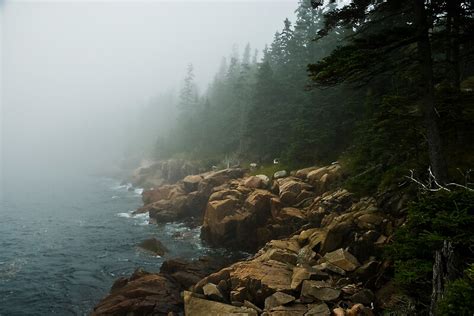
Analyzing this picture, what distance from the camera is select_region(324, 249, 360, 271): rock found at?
1407 cm

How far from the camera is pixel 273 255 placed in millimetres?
16812

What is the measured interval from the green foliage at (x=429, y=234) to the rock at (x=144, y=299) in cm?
1145

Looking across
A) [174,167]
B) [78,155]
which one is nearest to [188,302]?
[174,167]

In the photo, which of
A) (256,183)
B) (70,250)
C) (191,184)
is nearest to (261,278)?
(256,183)

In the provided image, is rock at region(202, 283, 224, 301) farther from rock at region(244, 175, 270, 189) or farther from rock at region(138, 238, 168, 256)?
rock at region(244, 175, 270, 189)

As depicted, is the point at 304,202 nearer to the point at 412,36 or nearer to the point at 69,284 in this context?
the point at 412,36

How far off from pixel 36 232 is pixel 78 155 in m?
147

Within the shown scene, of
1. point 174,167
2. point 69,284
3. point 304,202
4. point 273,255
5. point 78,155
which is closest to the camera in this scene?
point 273,255

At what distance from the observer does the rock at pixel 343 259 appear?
14070 millimetres

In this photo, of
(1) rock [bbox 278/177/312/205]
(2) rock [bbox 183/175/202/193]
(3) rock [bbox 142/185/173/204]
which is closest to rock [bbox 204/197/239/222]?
(1) rock [bbox 278/177/312/205]

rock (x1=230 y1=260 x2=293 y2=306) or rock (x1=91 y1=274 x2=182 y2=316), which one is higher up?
rock (x1=230 y1=260 x2=293 y2=306)

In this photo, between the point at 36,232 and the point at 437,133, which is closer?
the point at 437,133

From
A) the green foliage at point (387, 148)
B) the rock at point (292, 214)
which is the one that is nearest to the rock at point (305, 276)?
the green foliage at point (387, 148)

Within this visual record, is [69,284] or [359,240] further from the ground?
[359,240]
